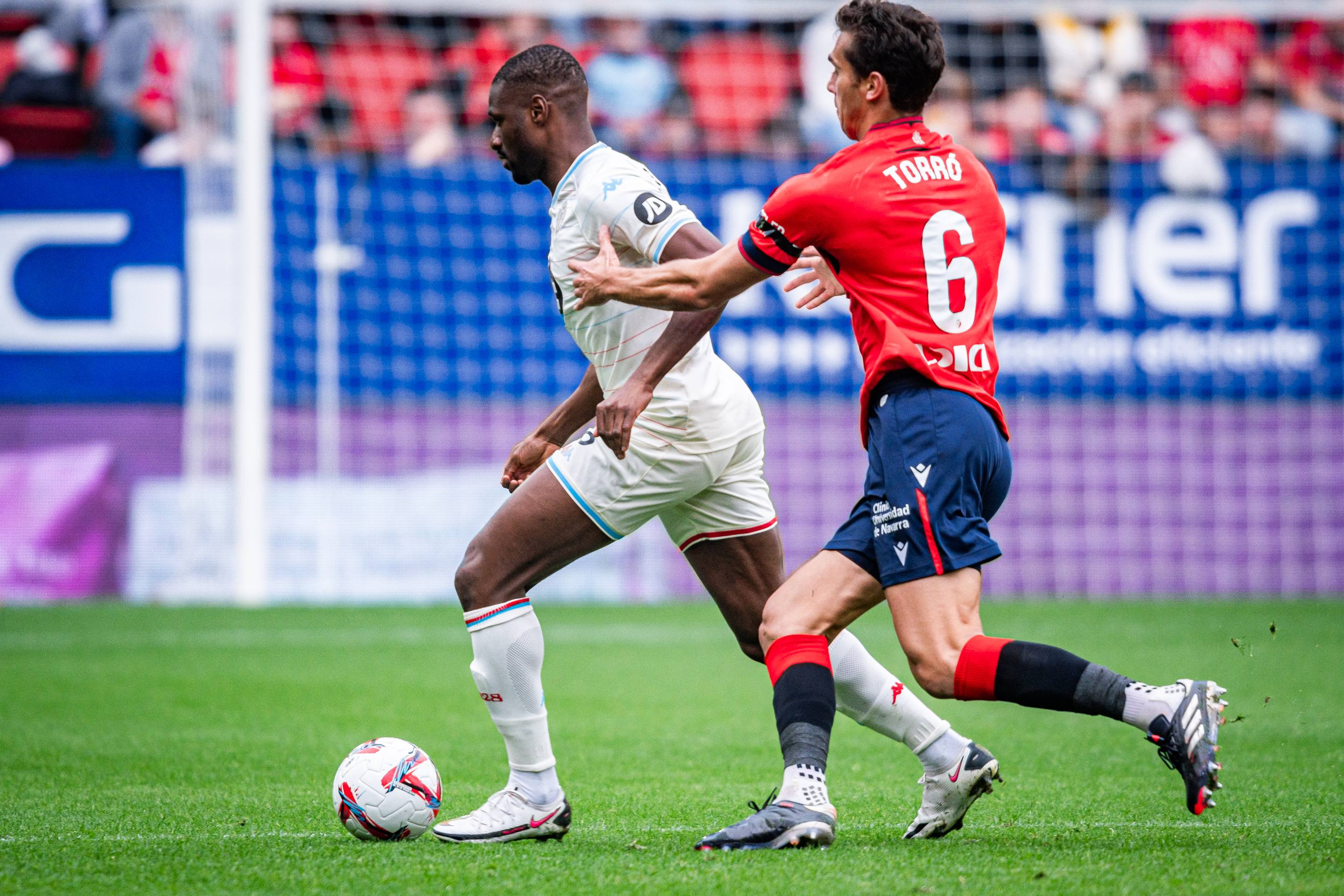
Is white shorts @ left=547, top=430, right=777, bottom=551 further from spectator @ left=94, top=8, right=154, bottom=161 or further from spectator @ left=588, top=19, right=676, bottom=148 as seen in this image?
spectator @ left=94, top=8, right=154, bottom=161

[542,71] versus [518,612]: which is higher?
[542,71]

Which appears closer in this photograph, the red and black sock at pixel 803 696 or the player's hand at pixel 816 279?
the red and black sock at pixel 803 696

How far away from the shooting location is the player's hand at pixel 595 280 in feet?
12.9

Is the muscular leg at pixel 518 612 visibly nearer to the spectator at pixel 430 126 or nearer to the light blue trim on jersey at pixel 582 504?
the light blue trim on jersey at pixel 582 504

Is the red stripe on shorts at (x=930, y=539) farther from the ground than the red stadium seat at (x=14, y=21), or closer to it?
closer to it

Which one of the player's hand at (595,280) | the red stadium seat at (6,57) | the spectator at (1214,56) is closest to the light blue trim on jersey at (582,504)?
the player's hand at (595,280)

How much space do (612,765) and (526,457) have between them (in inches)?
55.0

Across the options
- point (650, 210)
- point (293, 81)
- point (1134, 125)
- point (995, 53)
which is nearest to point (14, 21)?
point (293, 81)


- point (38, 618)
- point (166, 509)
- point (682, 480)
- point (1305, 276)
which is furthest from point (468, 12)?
point (682, 480)

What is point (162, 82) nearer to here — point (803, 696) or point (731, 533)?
point (731, 533)

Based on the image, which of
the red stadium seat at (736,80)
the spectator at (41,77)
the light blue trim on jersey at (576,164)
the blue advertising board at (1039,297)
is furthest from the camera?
the red stadium seat at (736,80)

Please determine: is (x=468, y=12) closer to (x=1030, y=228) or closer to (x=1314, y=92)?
(x=1030, y=228)

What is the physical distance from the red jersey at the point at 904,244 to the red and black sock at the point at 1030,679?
0.56m

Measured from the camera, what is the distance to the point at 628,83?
1310 cm
